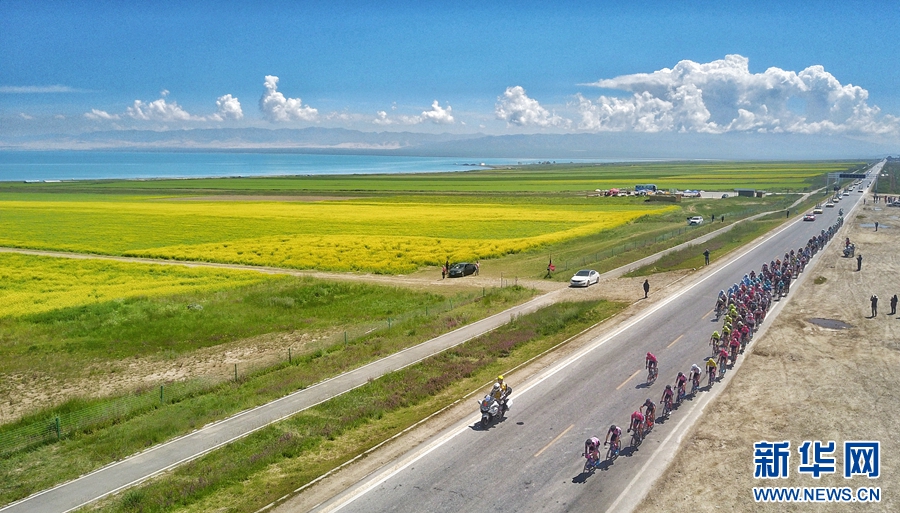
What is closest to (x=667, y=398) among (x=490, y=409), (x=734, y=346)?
(x=490, y=409)

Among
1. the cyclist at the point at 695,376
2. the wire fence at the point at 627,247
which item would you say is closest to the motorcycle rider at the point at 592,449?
the cyclist at the point at 695,376

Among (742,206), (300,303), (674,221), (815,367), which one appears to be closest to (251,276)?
A: (300,303)

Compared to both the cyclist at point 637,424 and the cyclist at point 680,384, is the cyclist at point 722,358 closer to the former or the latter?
the cyclist at point 680,384

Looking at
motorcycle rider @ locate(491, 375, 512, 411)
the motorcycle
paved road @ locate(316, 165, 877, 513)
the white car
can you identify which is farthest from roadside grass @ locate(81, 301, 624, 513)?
the white car

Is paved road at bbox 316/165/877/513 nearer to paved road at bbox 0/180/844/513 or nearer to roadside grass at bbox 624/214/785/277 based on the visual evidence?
paved road at bbox 0/180/844/513

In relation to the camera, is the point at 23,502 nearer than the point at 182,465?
Yes

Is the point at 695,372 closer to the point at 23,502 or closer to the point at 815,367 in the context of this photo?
the point at 815,367
